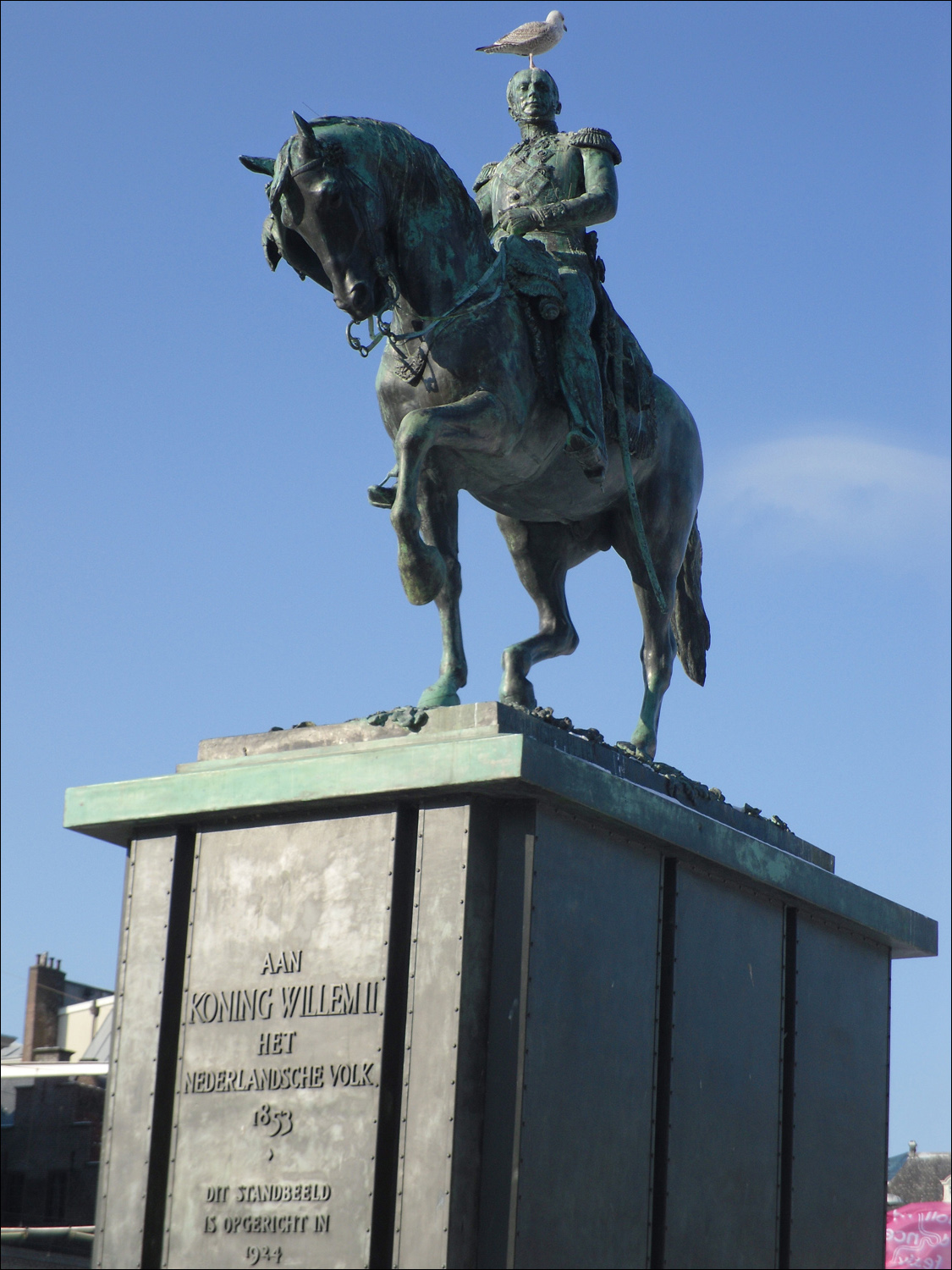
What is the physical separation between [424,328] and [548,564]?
6.89 ft

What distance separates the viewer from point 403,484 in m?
9.07

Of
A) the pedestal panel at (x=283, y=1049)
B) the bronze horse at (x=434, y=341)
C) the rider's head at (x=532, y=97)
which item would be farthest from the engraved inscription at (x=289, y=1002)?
the rider's head at (x=532, y=97)

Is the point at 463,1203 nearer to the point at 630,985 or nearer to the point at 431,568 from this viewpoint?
the point at 630,985

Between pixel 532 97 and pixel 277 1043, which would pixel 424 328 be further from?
pixel 277 1043

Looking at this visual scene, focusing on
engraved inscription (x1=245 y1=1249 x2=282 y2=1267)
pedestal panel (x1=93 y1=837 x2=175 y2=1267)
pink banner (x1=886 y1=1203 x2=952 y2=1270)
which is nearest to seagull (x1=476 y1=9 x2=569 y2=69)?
pedestal panel (x1=93 y1=837 x2=175 y2=1267)

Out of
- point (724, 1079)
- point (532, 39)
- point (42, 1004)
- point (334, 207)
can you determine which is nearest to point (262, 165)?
point (334, 207)

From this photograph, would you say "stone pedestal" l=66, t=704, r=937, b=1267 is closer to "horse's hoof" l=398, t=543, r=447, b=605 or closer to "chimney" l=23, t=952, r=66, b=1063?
"horse's hoof" l=398, t=543, r=447, b=605

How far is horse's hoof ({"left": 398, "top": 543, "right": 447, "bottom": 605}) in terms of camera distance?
9.16 metres

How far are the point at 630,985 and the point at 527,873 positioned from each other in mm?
974

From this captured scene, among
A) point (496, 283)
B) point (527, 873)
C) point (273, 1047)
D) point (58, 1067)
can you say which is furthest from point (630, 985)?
point (58, 1067)

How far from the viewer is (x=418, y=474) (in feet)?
30.3

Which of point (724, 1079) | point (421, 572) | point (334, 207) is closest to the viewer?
point (334, 207)

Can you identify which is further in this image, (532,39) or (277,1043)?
(532,39)

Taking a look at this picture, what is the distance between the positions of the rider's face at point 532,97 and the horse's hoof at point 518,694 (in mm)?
3382
